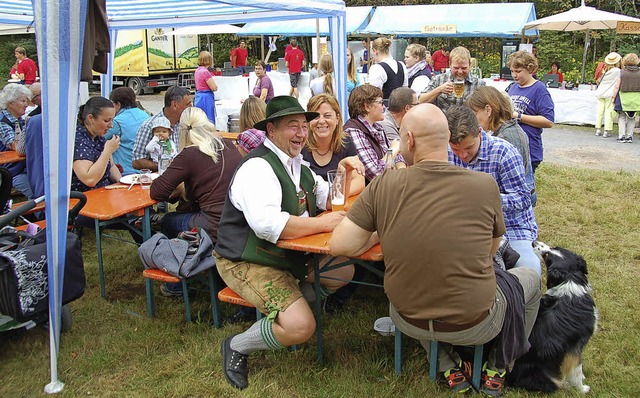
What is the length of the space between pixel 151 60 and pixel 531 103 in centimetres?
1614

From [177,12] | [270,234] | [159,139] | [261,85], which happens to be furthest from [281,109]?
[261,85]

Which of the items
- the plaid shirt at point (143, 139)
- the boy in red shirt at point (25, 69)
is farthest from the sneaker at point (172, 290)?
the boy in red shirt at point (25, 69)

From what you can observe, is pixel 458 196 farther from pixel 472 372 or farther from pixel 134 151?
pixel 134 151

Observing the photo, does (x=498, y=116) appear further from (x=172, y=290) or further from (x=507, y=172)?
(x=172, y=290)

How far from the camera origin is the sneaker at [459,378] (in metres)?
2.65

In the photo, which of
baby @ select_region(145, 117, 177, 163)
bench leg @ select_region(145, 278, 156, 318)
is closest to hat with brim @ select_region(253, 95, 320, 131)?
bench leg @ select_region(145, 278, 156, 318)

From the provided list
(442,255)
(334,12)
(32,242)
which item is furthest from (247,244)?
(334,12)

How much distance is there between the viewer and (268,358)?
9.96 ft

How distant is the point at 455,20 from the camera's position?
15.6 metres

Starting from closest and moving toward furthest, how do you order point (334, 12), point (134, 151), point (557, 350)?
point (557, 350), point (134, 151), point (334, 12)

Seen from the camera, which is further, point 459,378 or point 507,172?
point 507,172

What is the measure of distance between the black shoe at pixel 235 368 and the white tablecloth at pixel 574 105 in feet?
33.1

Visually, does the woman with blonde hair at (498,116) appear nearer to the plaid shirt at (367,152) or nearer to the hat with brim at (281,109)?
the plaid shirt at (367,152)

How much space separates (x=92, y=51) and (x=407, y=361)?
2.28 m
